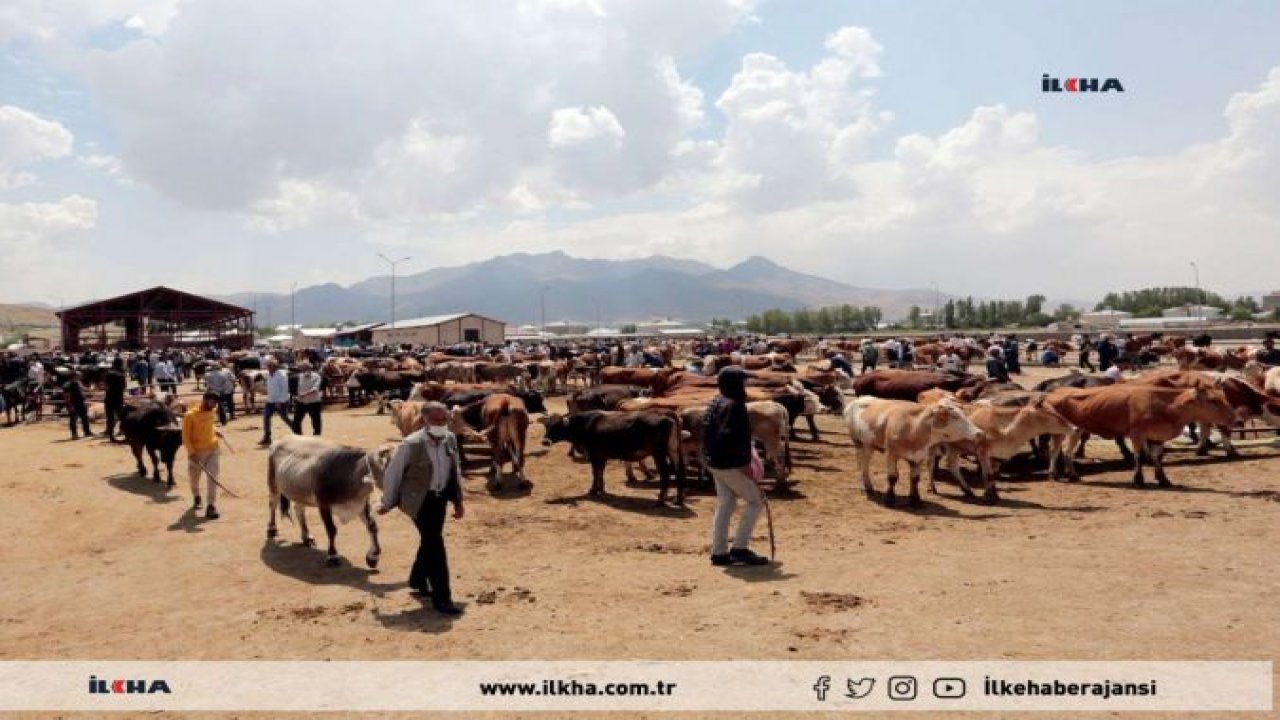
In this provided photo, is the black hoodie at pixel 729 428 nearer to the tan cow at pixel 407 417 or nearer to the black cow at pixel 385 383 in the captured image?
the tan cow at pixel 407 417

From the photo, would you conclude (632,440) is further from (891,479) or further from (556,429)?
(891,479)

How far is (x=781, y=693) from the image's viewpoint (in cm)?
529

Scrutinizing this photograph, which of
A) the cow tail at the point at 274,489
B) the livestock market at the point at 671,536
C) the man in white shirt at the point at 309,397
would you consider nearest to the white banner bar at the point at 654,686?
the livestock market at the point at 671,536

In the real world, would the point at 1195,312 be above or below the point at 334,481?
above

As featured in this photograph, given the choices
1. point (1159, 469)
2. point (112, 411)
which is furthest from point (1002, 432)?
point (112, 411)

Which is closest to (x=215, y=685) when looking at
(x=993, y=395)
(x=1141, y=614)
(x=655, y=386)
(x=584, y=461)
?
→ (x=1141, y=614)

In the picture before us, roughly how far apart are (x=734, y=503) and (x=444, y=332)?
267ft

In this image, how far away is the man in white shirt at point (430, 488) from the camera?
716cm

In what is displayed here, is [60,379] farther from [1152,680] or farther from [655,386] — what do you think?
[1152,680]

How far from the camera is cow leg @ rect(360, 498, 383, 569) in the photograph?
8.63 meters

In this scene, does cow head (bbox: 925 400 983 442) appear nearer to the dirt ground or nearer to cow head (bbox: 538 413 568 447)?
the dirt ground

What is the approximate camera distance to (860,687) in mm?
5371

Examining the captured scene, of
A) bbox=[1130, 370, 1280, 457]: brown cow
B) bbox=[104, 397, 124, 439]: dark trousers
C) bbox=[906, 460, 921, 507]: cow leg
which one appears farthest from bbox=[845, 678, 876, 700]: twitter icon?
bbox=[104, 397, 124, 439]: dark trousers

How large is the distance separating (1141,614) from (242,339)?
239 feet
